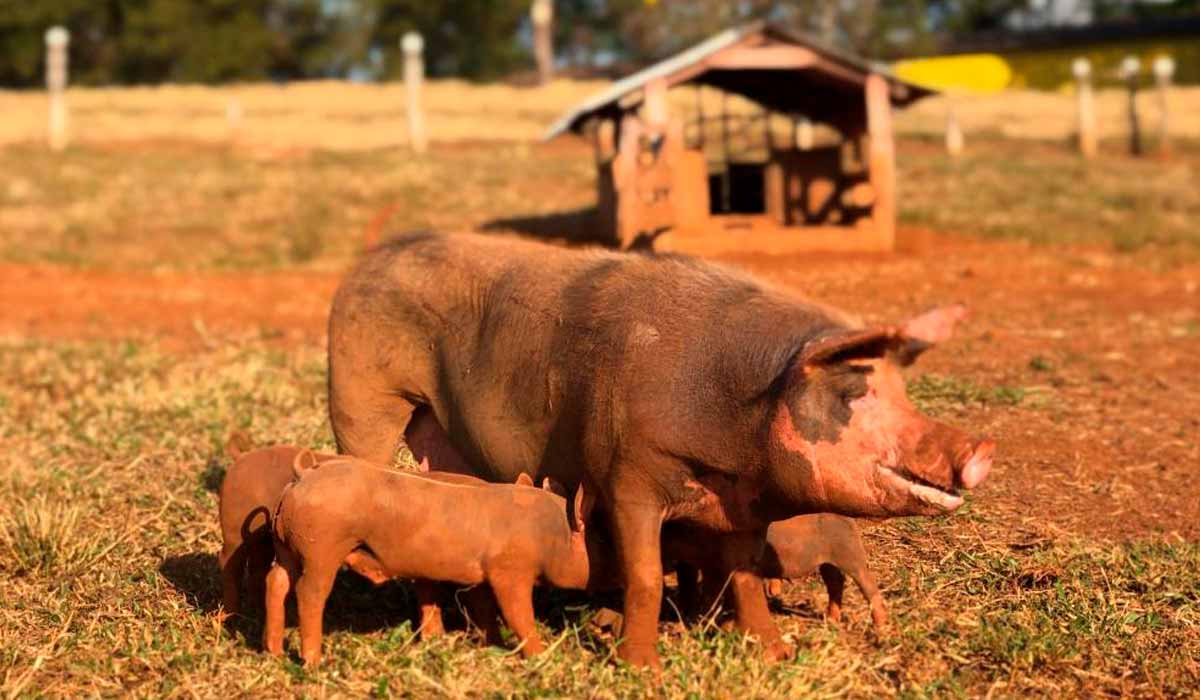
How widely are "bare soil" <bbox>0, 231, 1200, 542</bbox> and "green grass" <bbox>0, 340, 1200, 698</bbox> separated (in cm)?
59

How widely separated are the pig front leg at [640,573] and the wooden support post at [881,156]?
1263cm

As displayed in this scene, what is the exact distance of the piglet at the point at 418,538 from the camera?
498 cm

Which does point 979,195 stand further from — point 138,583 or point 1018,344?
point 138,583

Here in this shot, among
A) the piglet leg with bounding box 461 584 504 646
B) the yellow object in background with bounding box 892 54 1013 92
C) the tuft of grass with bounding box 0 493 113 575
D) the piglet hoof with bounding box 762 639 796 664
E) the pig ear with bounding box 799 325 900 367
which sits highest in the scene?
the yellow object in background with bounding box 892 54 1013 92

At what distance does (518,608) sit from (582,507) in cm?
40

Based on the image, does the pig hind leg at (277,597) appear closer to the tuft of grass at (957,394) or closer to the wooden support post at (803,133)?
the tuft of grass at (957,394)

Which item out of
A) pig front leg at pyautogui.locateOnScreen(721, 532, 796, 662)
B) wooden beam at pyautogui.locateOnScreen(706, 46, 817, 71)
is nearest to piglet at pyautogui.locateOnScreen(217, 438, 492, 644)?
pig front leg at pyautogui.locateOnScreen(721, 532, 796, 662)

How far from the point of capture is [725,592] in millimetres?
5508

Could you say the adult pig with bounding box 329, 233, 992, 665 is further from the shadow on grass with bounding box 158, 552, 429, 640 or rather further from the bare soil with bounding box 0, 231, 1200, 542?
the bare soil with bounding box 0, 231, 1200, 542

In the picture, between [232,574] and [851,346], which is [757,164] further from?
[851,346]

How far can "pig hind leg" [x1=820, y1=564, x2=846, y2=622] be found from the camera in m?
5.74

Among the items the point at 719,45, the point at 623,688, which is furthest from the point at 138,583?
the point at 719,45

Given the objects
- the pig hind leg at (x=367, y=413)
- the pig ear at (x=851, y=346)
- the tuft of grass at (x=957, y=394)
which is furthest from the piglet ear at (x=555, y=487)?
the tuft of grass at (x=957, y=394)

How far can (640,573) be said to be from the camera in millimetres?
5055
